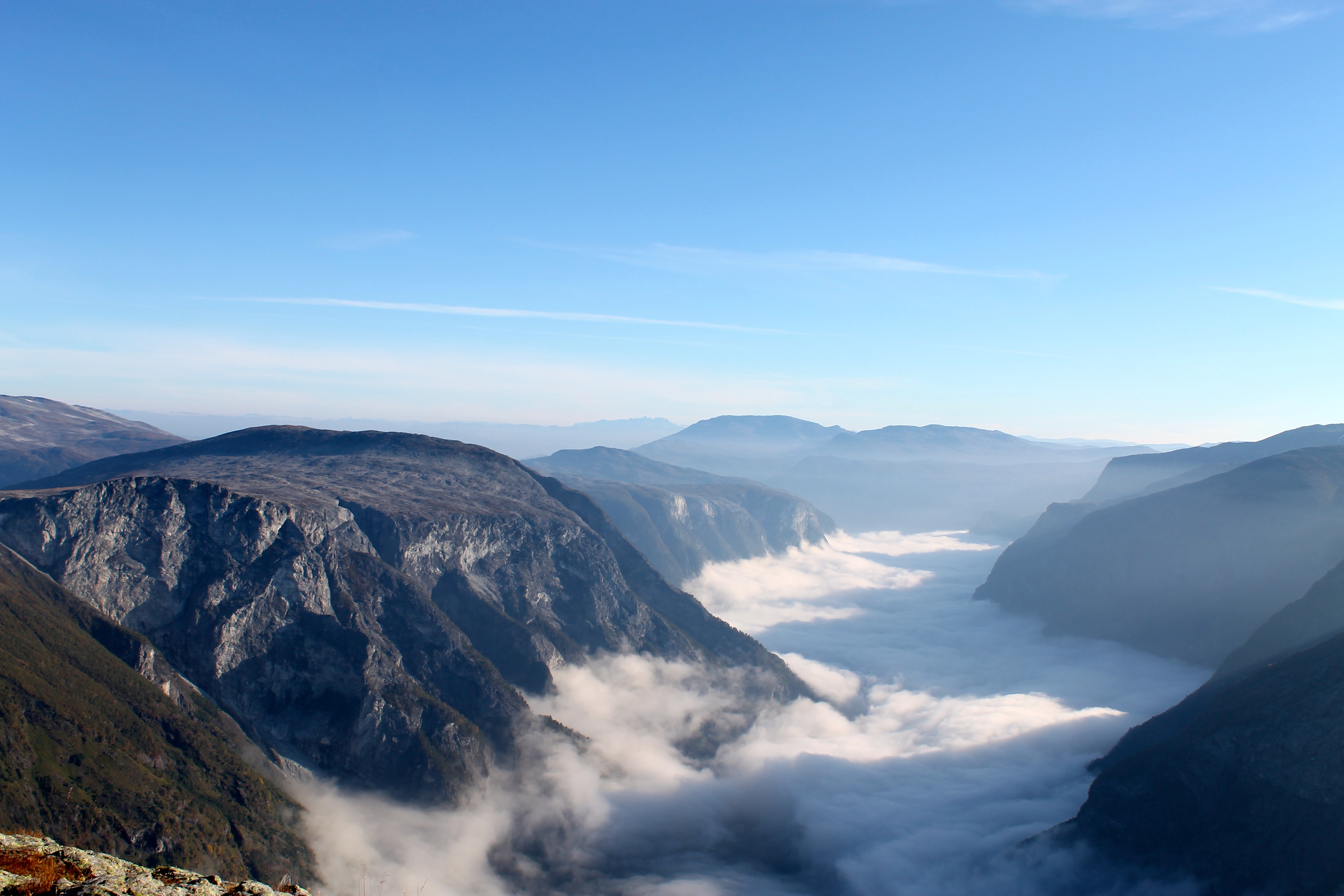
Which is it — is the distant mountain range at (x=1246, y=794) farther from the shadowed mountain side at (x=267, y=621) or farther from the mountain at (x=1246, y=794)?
the shadowed mountain side at (x=267, y=621)

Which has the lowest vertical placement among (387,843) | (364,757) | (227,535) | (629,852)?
(629,852)

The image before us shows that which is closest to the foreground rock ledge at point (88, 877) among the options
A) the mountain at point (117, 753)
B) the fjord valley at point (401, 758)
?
the mountain at point (117, 753)

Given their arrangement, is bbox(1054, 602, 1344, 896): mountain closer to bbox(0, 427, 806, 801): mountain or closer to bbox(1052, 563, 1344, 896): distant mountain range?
bbox(1052, 563, 1344, 896): distant mountain range

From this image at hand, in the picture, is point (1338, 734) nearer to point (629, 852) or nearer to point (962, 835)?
point (962, 835)

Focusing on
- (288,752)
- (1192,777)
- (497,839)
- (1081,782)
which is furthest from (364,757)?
(1081,782)

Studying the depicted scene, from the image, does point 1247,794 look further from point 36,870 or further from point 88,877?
point 36,870

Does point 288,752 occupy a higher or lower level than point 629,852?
higher

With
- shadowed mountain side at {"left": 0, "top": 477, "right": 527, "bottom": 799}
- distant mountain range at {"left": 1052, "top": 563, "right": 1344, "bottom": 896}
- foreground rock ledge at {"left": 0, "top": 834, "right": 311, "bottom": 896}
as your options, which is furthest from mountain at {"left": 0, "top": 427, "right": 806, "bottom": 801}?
foreground rock ledge at {"left": 0, "top": 834, "right": 311, "bottom": 896}
